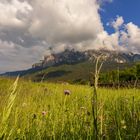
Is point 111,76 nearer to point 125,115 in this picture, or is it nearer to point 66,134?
point 125,115

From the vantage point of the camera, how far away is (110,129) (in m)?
3.35

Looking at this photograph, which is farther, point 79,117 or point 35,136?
point 79,117

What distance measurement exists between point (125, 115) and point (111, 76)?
558mm

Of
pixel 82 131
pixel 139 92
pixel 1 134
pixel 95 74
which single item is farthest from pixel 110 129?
pixel 139 92

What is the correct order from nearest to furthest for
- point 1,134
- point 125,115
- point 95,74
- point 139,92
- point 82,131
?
point 95,74, point 1,134, point 82,131, point 125,115, point 139,92

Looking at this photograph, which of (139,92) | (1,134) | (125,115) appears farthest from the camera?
(139,92)

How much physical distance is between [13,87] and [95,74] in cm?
40

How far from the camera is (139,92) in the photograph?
28.6ft

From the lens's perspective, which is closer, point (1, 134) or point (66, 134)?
point (1, 134)

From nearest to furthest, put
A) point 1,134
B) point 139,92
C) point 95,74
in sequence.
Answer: point 95,74 < point 1,134 < point 139,92

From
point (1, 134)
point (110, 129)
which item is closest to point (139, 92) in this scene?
point (110, 129)

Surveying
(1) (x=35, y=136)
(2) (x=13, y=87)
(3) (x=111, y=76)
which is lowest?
(1) (x=35, y=136)

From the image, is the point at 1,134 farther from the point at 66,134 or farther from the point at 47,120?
the point at 47,120

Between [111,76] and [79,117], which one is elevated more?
[111,76]
